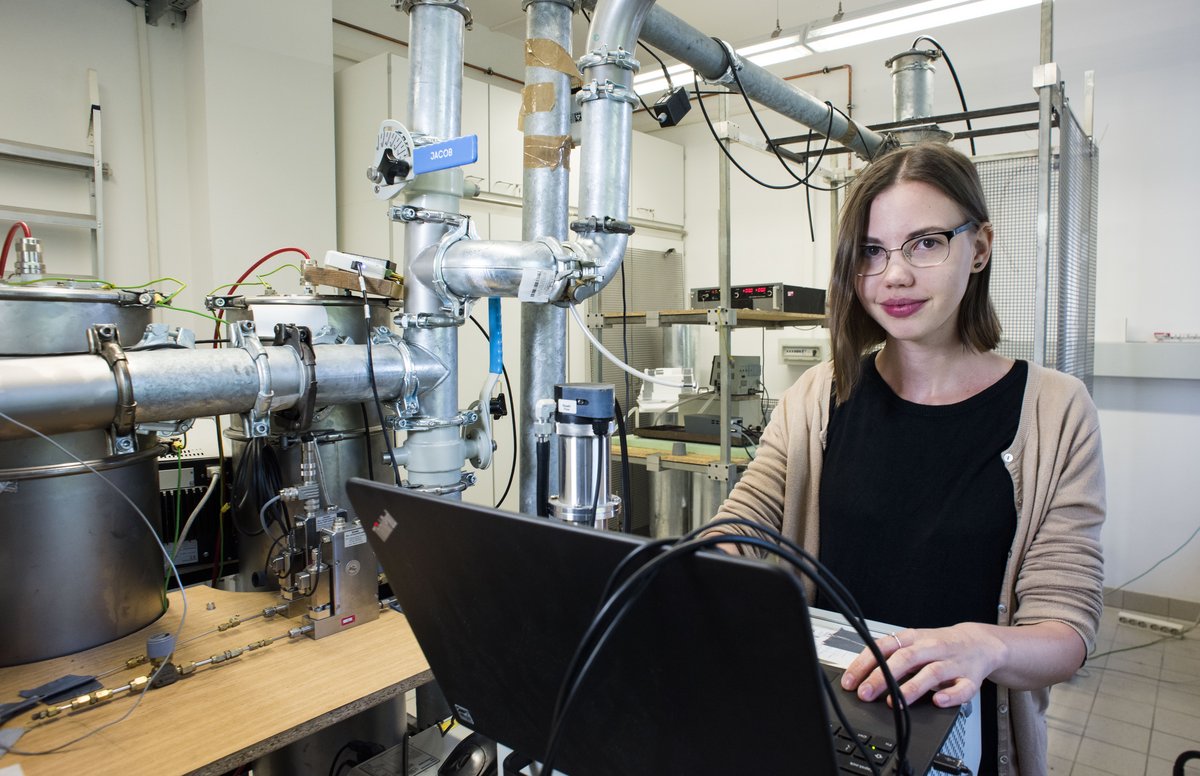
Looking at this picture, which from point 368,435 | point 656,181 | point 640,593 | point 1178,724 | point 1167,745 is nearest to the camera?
point 640,593

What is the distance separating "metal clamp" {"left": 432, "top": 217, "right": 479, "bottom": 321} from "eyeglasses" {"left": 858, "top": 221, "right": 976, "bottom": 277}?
72cm

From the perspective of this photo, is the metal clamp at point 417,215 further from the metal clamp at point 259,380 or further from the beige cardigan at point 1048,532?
the beige cardigan at point 1048,532

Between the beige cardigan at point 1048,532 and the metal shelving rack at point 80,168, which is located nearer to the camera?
the beige cardigan at point 1048,532

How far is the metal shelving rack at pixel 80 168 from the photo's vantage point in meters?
2.45

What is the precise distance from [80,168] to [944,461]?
3083 millimetres

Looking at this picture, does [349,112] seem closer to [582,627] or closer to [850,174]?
[850,174]

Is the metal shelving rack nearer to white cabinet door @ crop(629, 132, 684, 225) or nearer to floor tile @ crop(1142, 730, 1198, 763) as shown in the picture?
white cabinet door @ crop(629, 132, 684, 225)

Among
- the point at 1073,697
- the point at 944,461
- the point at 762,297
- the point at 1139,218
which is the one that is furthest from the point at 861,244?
the point at 1139,218

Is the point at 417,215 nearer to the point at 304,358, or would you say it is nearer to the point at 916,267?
the point at 304,358

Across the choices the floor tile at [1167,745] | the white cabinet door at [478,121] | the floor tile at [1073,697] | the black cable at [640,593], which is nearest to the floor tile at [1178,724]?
the floor tile at [1167,745]

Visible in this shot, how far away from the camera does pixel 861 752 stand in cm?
51

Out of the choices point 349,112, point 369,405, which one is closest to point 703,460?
point 369,405

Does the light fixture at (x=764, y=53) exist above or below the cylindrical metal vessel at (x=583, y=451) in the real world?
above

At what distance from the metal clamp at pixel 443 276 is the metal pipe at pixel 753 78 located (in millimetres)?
577
